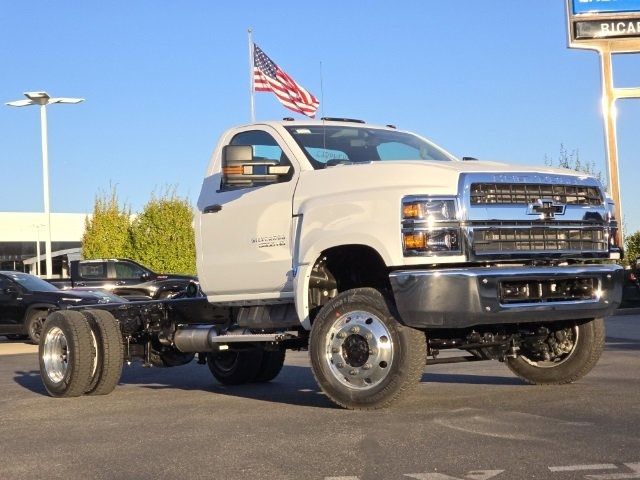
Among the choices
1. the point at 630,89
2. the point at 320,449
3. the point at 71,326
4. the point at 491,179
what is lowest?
the point at 320,449

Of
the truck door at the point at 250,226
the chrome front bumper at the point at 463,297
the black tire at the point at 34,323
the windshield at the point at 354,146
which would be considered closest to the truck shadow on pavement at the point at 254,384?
the truck door at the point at 250,226

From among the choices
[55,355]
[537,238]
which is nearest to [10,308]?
[55,355]

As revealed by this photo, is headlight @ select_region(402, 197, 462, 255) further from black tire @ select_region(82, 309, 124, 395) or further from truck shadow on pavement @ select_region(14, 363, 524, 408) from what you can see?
black tire @ select_region(82, 309, 124, 395)

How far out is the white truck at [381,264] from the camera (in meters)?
7.53

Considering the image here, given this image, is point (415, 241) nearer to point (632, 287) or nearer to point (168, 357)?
point (168, 357)

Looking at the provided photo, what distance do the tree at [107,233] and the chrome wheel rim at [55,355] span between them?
34649mm

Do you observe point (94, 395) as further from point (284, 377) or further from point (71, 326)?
point (284, 377)

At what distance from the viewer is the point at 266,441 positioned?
6.70m

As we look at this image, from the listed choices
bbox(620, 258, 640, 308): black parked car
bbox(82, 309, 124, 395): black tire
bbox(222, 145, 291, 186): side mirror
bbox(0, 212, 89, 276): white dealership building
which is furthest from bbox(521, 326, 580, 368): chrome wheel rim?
bbox(0, 212, 89, 276): white dealership building

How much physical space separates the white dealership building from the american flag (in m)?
51.2

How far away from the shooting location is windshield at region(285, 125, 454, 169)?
29.2 feet

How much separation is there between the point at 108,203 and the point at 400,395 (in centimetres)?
4166

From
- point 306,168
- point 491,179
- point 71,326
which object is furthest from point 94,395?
point 491,179

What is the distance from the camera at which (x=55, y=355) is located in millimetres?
10258
